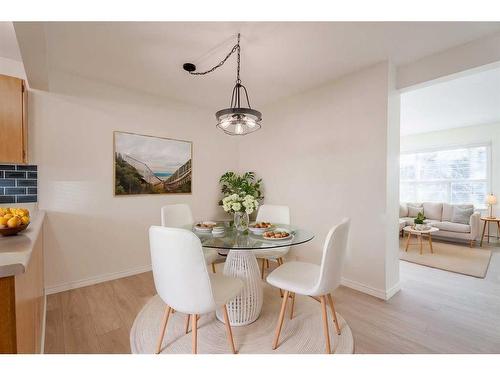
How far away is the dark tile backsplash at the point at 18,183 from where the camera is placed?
2252mm

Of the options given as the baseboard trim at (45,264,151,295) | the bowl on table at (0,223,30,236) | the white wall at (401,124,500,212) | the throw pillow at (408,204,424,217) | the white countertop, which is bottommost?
the baseboard trim at (45,264,151,295)

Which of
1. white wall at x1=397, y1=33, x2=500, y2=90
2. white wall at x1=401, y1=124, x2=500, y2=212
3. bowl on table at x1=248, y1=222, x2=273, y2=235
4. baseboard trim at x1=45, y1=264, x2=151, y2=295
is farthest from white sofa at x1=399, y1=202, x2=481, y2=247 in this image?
baseboard trim at x1=45, y1=264, x2=151, y2=295

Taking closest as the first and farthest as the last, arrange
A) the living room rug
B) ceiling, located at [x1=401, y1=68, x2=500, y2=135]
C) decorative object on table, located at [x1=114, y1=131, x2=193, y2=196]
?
decorative object on table, located at [x1=114, y1=131, x2=193, y2=196]
ceiling, located at [x1=401, y1=68, x2=500, y2=135]
the living room rug

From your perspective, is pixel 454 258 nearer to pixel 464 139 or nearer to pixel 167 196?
pixel 464 139

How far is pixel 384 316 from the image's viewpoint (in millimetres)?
2049

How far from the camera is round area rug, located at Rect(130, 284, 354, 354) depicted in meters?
1.62

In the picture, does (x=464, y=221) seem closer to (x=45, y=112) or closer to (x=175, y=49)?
(x=175, y=49)

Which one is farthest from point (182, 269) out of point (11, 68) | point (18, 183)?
point (11, 68)

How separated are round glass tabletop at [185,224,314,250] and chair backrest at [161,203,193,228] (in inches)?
25.0

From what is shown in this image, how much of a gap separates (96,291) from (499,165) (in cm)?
751

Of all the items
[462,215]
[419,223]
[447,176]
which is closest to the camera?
[419,223]

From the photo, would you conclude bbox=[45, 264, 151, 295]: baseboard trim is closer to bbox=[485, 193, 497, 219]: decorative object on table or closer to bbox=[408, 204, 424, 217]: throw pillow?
bbox=[408, 204, 424, 217]: throw pillow

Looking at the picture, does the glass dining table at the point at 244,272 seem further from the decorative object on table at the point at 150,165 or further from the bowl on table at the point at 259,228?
the decorative object on table at the point at 150,165

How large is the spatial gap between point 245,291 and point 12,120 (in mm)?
2608
